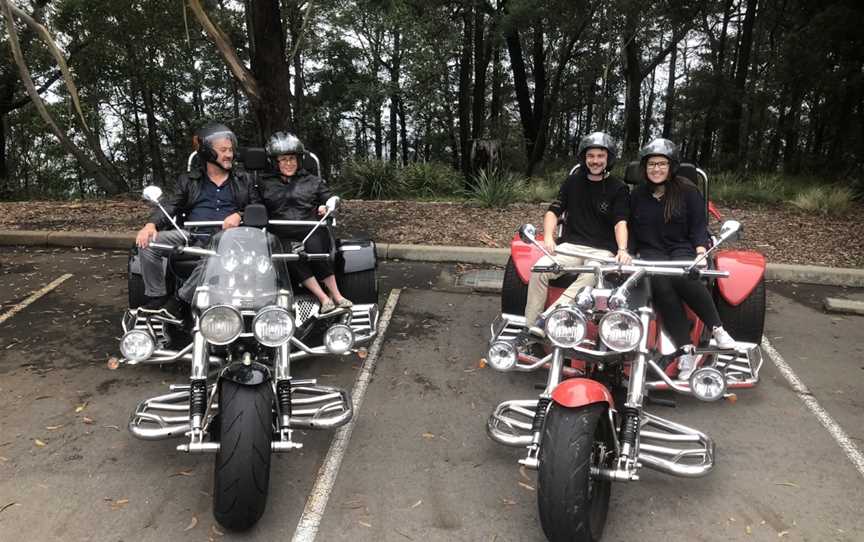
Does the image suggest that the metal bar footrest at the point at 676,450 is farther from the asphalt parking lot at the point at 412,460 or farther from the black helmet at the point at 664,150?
the black helmet at the point at 664,150

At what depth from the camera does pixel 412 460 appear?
3.52 metres

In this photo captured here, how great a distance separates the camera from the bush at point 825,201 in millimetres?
9578

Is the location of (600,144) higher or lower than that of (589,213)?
higher

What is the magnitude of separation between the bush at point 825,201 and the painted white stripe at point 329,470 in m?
7.93

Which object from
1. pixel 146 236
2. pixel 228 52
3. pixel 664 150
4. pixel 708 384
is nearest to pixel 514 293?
pixel 664 150

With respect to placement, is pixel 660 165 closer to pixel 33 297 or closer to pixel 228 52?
pixel 228 52

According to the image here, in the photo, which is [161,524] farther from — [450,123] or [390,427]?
[450,123]

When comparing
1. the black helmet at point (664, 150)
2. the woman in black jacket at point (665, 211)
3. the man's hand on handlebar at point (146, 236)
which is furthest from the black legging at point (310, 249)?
the black helmet at point (664, 150)

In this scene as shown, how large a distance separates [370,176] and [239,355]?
9232mm

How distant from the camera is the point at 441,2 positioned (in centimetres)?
1630

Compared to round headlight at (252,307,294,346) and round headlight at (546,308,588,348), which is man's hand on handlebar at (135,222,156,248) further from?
round headlight at (546,308,588,348)

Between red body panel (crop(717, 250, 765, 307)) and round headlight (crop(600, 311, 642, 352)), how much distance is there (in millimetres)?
1870

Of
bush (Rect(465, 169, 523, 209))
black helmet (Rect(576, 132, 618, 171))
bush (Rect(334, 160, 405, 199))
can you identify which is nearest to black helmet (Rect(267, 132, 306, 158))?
black helmet (Rect(576, 132, 618, 171))

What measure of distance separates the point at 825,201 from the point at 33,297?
34.7 ft
